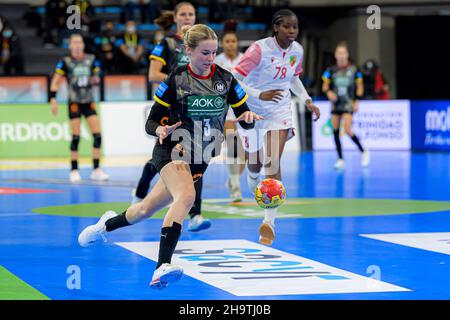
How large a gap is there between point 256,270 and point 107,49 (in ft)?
71.0

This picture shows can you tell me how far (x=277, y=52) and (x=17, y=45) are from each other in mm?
19268

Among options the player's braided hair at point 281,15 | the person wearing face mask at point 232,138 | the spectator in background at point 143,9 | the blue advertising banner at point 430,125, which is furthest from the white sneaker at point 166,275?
the spectator in background at point 143,9

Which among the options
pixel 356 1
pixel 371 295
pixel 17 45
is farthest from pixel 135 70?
pixel 371 295

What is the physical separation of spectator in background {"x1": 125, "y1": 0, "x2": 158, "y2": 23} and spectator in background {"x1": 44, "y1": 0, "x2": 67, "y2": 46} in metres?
2.45

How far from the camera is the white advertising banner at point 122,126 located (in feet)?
81.8

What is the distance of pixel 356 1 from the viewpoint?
37656mm

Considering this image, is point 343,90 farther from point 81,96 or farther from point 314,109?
point 314,109

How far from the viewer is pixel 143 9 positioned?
3288cm

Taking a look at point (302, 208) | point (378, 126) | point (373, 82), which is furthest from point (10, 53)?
point (302, 208)

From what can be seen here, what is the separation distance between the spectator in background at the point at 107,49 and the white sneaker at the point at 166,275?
A: 72.4ft

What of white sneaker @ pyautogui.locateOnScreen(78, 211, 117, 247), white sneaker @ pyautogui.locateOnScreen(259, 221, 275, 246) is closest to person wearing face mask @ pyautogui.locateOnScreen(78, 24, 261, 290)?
white sneaker @ pyautogui.locateOnScreen(78, 211, 117, 247)

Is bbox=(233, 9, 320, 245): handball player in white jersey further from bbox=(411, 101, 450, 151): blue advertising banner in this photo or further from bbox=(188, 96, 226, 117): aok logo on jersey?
bbox=(411, 101, 450, 151): blue advertising banner

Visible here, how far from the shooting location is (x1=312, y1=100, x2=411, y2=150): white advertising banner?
87.2 feet
